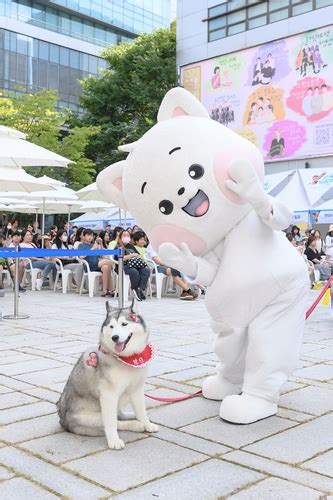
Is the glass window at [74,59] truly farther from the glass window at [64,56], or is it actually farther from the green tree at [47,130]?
the green tree at [47,130]

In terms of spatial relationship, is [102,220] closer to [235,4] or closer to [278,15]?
[278,15]

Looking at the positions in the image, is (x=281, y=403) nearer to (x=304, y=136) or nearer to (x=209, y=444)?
(x=209, y=444)

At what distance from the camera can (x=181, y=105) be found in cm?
390

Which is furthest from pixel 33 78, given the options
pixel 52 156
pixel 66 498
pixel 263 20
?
pixel 66 498

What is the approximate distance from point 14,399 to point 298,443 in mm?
2058

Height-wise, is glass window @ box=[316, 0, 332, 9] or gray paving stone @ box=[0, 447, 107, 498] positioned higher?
glass window @ box=[316, 0, 332, 9]

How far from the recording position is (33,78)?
4100 cm

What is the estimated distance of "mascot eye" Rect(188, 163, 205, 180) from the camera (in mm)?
3538

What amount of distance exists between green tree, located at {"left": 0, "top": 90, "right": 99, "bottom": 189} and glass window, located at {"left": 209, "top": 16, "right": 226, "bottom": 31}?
7.09 meters

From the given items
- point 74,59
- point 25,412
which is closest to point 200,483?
point 25,412

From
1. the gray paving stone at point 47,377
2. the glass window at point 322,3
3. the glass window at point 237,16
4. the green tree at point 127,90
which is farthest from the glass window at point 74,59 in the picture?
the gray paving stone at point 47,377

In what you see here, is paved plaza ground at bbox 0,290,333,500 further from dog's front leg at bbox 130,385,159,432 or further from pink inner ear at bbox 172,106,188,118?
pink inner ear at bbox 172,106,188,118

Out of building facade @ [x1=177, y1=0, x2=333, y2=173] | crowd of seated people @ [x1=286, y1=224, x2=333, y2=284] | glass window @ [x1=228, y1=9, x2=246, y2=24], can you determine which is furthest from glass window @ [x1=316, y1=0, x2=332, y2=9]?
crowd of seated people @ [x1=286, y1=224, x2=333, y2=284]

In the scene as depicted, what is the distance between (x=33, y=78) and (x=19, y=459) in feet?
135
